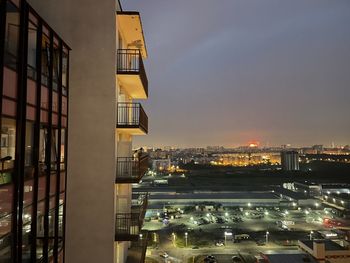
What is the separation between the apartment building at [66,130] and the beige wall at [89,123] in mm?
36

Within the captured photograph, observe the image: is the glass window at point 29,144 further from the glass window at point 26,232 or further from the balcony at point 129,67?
the balcony at point 129,67

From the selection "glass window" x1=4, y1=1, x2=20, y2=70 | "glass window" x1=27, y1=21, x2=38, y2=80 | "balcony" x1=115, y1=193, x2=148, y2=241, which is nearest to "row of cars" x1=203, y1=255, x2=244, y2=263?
"balcony" x1=115, y1=193, x2=148, y2=241

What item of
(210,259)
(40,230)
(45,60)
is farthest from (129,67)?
(210,259)

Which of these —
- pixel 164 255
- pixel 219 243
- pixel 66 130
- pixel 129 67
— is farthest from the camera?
pixel 219 243

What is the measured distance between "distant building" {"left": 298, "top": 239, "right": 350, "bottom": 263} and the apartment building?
2285 cm

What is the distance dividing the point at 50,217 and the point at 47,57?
15.9 feet

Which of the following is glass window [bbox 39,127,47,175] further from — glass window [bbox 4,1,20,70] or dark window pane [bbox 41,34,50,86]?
glass window [bbox 4,1,20,70]

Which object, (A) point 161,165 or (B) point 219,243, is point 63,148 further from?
(A) point 161,165

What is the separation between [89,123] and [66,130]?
0.91 meters

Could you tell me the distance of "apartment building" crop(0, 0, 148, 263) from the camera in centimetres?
718

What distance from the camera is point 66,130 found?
34.6 feet

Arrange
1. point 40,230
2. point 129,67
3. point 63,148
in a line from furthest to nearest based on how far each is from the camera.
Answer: point 129,67, point 63,148, point 40,230

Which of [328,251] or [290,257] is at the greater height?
[328,251]

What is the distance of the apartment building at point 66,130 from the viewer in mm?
7176
